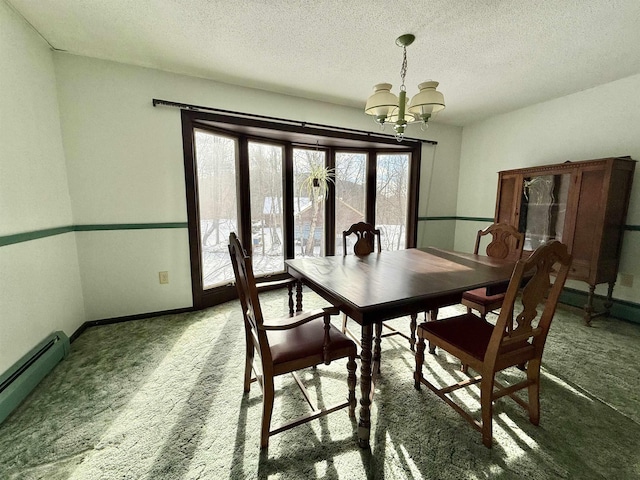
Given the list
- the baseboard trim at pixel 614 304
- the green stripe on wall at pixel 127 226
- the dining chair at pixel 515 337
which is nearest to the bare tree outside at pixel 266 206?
the green stripe on wall at pixel 127 226

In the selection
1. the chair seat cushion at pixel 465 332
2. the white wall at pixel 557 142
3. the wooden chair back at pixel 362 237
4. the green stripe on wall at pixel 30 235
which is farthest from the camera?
the white wall at pixel 557 142

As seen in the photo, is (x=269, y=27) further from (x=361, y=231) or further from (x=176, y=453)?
(x=176, y=453)

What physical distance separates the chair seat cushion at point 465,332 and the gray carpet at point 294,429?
42 centimetres

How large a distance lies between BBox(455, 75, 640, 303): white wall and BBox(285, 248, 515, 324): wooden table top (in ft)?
6.09

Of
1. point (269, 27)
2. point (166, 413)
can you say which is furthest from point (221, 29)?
point (166, 413)

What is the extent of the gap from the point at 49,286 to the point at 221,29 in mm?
2162

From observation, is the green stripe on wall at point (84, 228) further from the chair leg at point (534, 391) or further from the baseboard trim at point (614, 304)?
the chair leg at point (534, 391)

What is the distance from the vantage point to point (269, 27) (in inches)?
68.7

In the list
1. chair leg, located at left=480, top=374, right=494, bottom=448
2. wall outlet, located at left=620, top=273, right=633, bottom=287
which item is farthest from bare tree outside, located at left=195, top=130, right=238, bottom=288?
wall outlet, located at left=620, top=273, right=633, bottom=287

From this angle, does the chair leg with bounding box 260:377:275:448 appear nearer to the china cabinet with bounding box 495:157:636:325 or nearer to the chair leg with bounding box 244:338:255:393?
the chair leg with bounding box 244:338:255:393

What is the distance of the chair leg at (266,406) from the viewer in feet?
3.74

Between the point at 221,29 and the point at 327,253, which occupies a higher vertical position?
the point at 221,29

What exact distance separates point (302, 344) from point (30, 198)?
79.7 inches

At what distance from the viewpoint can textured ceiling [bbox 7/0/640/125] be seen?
1574 millimetres
